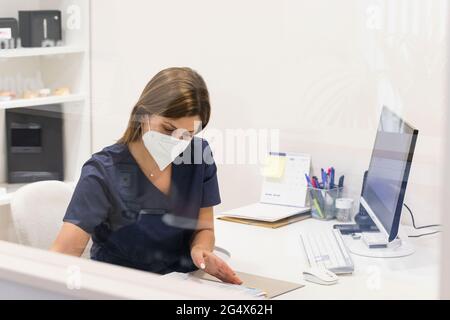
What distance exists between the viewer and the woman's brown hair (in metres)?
1.74

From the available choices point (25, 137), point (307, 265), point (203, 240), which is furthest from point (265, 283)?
point (25, 137)

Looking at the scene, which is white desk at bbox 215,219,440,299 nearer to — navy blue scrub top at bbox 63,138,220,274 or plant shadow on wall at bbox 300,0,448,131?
navy blue scrub top at bbox 63,138,220,274

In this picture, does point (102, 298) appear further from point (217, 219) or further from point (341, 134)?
point (341, 134)

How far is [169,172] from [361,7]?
57cm

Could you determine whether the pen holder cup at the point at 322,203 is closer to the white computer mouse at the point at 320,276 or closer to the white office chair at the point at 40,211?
the white computer mouse at the point at 320,276

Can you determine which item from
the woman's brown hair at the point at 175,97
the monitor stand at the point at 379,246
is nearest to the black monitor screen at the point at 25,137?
the woman's brown hair at the point at 175,97

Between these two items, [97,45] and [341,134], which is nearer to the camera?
[341,134]

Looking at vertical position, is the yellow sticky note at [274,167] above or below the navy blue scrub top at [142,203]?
above

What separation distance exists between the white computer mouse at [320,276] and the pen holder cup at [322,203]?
25 cm

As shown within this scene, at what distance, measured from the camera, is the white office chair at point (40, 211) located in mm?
1865

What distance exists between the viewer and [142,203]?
1807 mm

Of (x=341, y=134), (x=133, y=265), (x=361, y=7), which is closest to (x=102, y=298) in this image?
(x=133, y=265)

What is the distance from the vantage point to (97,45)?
1.99 metres
